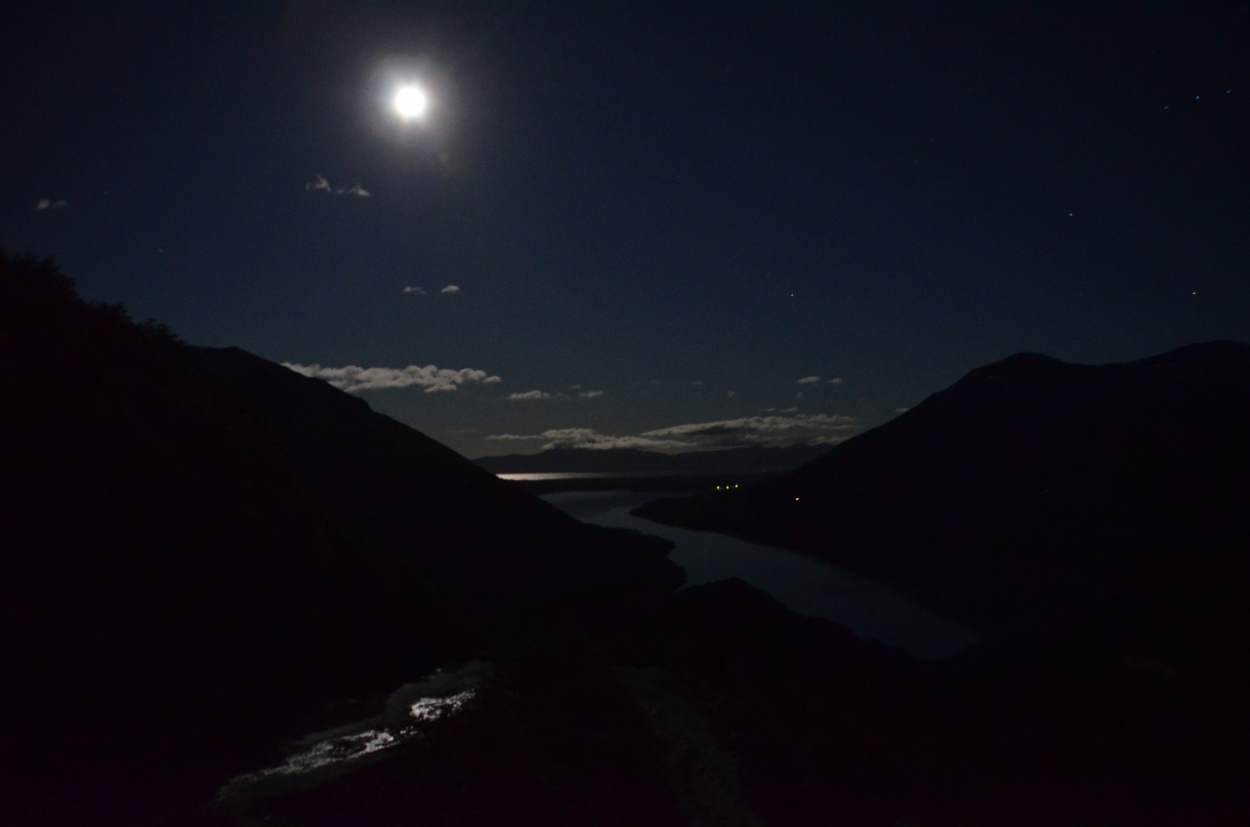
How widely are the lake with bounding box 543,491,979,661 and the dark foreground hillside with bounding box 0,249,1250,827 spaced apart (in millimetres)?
18874

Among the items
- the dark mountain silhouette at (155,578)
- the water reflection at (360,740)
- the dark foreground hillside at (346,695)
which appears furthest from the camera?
the dark mountain silhouette at (155,578)

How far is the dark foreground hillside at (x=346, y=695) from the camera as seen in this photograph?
11219 mm

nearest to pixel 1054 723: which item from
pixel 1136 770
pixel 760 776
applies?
pixel 1136 770

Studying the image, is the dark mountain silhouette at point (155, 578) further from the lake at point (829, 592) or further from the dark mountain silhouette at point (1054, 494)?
the dark mountain silhouette at point (1054, 494)

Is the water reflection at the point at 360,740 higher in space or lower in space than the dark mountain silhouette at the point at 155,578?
lower

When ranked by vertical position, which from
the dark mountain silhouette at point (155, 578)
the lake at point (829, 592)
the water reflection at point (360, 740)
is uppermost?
the dark mountain silhouette at point (155, 578)

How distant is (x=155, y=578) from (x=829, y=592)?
274 feet

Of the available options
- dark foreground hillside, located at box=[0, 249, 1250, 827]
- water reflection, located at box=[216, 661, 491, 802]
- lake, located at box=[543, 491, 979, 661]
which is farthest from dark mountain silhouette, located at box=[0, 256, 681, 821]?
lake, located at box=[543, 491, 979, 661]

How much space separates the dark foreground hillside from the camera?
11219 mm

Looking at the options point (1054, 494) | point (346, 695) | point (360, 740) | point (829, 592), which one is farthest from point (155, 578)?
point (1054, 494)

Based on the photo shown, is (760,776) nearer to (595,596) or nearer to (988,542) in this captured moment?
(595,596)

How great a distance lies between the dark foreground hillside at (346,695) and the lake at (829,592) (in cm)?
1887

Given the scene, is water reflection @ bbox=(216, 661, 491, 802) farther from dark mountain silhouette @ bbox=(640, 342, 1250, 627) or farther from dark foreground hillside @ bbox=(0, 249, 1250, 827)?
dark mountain silhouette @ bbox=(640, 342, 1250, 627)

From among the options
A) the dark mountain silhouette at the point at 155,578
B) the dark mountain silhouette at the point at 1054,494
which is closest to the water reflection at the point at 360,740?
the dark mountain silhouette at the point at 155,578
